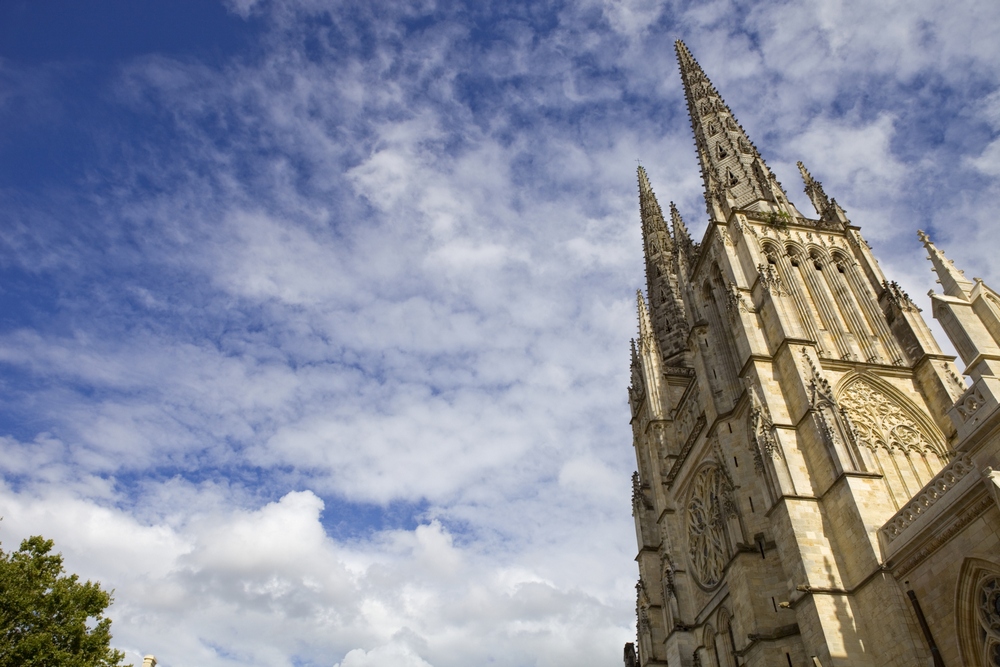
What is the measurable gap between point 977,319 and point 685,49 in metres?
30.6

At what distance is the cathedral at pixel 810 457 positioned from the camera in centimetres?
1251

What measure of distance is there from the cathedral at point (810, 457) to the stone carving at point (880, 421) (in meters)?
0.05

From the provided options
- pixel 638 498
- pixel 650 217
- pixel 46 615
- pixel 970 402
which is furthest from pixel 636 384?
pixel 46 615

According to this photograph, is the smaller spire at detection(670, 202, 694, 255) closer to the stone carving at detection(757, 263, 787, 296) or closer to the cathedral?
the cathedral

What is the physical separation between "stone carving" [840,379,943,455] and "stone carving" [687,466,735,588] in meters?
3.90

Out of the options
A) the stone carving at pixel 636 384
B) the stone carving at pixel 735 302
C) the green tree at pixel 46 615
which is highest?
the stone carving at pixel 636 384

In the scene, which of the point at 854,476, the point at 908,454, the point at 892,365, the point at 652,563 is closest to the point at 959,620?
the point at 854,476

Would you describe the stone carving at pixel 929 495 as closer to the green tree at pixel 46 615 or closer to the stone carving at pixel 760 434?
the stone carving at pixel 760 434

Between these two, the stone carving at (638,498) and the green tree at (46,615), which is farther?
the stone carving at (638,498)

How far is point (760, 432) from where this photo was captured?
17828mm

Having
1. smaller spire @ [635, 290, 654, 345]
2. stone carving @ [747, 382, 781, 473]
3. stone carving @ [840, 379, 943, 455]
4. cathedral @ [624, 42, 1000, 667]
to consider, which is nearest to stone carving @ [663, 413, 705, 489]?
cathedral @ [624, 42, 1000, 667]

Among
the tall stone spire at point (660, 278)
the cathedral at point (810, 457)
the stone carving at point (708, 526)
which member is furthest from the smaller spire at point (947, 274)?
the tall stone spire at point (660, 278)

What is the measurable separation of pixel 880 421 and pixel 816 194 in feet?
41.7

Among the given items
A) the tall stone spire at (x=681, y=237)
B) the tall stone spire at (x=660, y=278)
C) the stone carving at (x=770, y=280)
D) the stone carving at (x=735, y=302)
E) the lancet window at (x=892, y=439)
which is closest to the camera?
the lancet window at (x=892, y=439)
